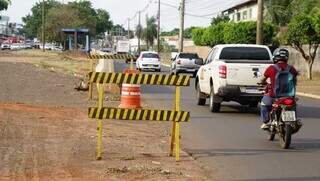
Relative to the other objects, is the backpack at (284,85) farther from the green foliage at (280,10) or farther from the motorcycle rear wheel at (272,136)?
the green foliage at (280,10)

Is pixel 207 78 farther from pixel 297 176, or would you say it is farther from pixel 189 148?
pixel 297 176

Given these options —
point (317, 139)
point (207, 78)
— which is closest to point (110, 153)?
point (317, 139)

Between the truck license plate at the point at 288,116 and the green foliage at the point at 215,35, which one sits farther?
the green foliage at the point at 215,35

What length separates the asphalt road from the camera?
9562mm

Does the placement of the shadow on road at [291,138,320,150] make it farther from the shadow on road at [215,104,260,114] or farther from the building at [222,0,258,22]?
the building at [222,0,258,22]

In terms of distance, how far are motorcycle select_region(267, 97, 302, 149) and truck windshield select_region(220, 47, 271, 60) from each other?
7.11 m

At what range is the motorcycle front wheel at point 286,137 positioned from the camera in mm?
11852

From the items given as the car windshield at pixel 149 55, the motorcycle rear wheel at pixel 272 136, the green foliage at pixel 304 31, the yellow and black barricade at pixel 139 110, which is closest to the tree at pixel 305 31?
the green foliage at pixel 304 31

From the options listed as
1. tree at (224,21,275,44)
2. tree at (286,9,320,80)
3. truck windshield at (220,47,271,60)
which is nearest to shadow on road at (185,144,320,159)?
truck windshield at (220,47,271,60)

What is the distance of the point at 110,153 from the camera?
1077 cm

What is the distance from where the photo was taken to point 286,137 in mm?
11914

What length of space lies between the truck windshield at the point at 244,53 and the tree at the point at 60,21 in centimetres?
8783

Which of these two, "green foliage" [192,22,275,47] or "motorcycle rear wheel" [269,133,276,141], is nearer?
"motorcycle rear wheel" [269,133,276,141]

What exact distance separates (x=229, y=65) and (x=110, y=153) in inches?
302
